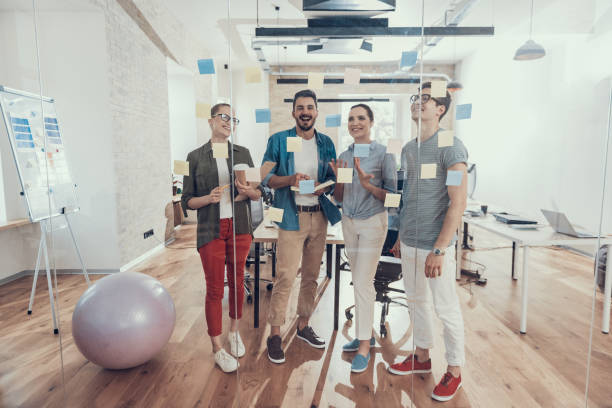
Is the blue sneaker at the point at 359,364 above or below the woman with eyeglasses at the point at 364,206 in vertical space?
below

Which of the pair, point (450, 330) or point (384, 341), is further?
point (384, 341)

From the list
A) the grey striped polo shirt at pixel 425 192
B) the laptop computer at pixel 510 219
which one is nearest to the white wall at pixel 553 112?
the laptop computer at pixel 510 219

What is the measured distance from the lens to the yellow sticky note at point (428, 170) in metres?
1.55

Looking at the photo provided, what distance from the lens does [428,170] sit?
1.56m

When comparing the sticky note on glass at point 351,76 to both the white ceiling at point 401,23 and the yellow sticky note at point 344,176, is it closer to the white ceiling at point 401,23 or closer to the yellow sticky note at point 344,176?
the white ceiling at point 401,23

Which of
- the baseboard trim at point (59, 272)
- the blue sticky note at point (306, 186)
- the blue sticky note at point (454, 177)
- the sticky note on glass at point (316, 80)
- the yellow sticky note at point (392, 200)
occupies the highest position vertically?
the sticky note on glass at point (316, 80)

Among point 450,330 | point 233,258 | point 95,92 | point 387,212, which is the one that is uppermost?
point 95,92

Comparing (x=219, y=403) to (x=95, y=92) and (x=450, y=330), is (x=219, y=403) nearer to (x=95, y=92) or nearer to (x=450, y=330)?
(x=450, y=330)

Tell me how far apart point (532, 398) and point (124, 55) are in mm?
3034

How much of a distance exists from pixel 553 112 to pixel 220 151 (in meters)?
1.89

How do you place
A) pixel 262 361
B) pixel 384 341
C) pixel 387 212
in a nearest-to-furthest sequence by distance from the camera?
1. pixel 387 212
2. pixel 262 361
3. pixel 384 341

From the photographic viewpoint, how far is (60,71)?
73.8 inches

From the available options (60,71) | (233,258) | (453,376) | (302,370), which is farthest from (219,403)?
(60,71)

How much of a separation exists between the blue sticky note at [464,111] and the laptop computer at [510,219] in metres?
0.76
